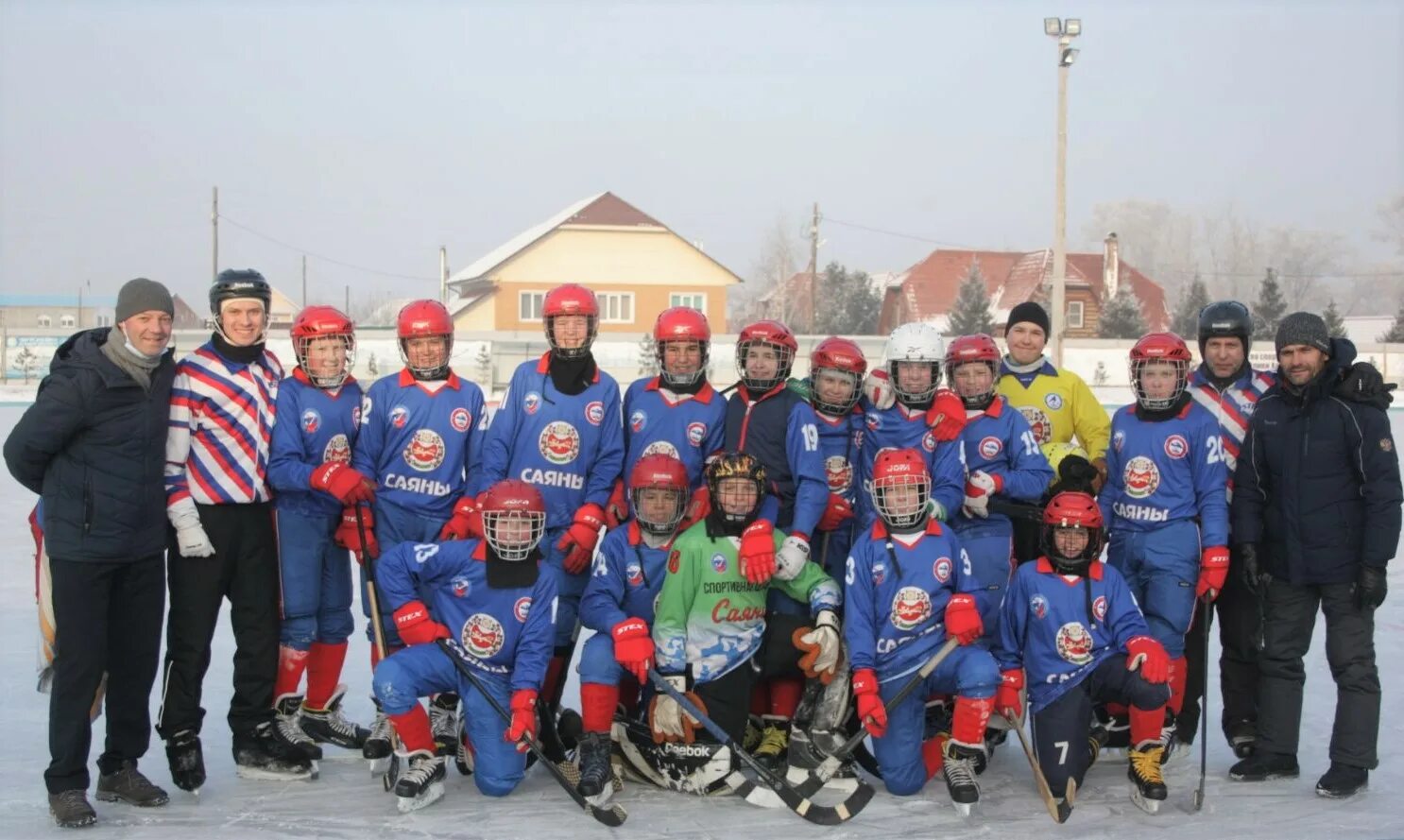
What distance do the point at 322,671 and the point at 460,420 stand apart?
41.7 inches

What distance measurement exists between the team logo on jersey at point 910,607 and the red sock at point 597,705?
3.19 feet

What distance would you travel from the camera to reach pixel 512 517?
13.6 ft

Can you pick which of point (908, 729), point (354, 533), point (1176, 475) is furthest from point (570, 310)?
point (1176, 475)

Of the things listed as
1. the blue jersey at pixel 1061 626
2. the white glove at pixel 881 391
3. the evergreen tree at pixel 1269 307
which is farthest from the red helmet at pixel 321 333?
the evergreen tree at pixel 1269 307

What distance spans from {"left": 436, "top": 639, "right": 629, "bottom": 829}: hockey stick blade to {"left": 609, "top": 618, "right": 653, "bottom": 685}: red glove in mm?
388

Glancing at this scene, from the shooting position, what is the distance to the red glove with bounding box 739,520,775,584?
4.21 meters

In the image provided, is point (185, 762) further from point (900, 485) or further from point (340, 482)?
point (900, 485)

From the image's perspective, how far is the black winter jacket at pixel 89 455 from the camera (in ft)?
12.6

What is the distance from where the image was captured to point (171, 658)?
4219 mm

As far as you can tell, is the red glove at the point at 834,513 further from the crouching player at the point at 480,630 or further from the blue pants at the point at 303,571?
the blue pants at the point at 303,571

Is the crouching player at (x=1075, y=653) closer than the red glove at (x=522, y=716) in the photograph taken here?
No

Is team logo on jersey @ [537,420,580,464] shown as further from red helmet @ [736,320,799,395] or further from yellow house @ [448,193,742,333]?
yellow house @ [448,193,742,333]

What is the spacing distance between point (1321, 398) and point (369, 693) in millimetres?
3937

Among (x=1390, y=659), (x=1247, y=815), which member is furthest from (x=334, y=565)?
(x=1390, y=659)
